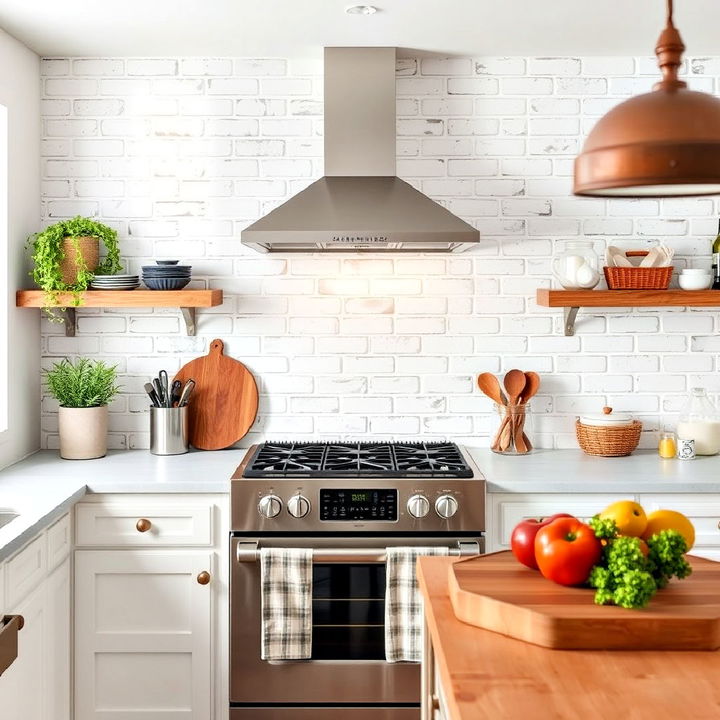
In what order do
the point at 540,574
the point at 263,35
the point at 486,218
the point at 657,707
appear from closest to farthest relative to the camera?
the point at 657,707 < the point at 540,574 < the point at 263,35 < the point at 486,218

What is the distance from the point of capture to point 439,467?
11.0ft

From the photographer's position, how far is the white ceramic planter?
12.0ft

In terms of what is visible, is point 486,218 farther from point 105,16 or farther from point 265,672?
point 265,672

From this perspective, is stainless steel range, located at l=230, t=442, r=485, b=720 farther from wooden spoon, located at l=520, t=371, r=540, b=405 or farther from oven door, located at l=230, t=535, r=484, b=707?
wooden spoon, located at l=520, t=371, r=540, b=405

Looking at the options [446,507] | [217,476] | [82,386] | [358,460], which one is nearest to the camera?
[446,507]

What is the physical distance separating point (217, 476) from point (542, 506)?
1121 millimetres

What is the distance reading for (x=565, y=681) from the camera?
61.2 inches

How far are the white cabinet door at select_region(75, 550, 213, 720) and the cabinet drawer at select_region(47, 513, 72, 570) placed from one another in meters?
0.09

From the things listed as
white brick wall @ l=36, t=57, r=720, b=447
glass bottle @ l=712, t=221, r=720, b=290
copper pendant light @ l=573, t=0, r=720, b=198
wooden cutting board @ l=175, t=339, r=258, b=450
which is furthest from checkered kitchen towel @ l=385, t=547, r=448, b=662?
copper pendant light @ l=573, t=0, r=720, b=198

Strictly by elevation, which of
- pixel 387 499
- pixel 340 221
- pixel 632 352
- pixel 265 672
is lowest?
pixel 265 672

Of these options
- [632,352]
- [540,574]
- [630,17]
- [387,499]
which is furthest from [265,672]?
[630,17]

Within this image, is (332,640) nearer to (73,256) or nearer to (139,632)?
(139,632)

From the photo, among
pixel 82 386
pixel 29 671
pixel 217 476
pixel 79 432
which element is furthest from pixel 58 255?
pixel 29 671

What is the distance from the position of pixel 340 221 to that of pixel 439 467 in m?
0.93
